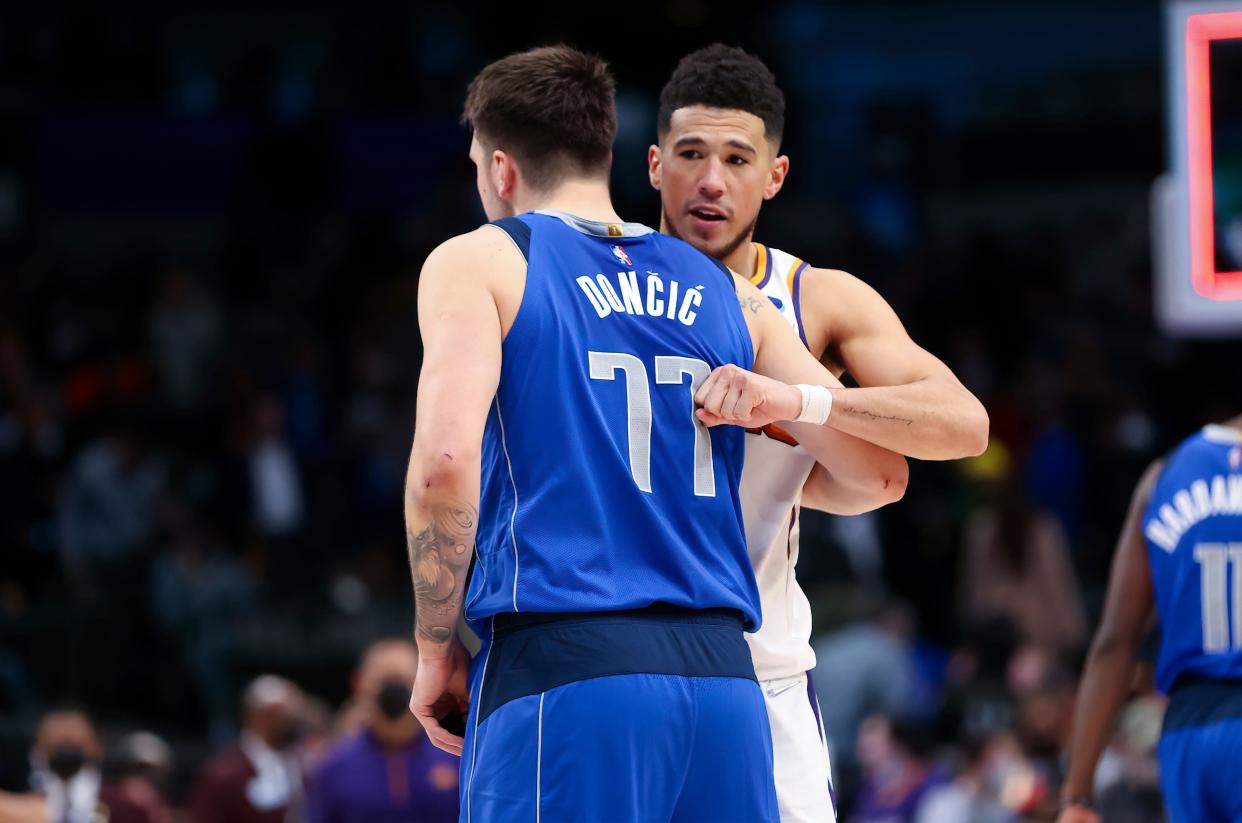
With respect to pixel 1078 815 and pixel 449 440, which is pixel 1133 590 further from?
pixel 449 440

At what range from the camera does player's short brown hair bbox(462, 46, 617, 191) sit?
4.25 meters

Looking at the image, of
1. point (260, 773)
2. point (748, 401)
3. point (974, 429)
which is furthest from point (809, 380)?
point (260, 773)

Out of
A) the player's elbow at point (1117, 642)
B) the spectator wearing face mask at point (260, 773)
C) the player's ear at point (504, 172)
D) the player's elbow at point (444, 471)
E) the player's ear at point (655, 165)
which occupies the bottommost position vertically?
the spectator wearing face mask at point (260, 773)

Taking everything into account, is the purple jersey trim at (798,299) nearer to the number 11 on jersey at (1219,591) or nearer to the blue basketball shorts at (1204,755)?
the number 11 on jersey at (1219,591)

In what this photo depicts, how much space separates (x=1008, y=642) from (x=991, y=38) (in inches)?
457

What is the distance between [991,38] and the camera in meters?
22.1

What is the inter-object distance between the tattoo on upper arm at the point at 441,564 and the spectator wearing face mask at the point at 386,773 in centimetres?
431

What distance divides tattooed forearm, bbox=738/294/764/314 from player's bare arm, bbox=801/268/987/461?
11.5 inches

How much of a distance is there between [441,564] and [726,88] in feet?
5.77

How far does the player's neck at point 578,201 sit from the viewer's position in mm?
4289

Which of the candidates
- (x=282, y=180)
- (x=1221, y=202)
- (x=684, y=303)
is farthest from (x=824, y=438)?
(x=282, y=180)

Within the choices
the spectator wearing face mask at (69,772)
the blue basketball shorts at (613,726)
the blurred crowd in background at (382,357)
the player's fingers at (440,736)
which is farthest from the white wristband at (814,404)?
the spectator wearing face mask at (69,772)

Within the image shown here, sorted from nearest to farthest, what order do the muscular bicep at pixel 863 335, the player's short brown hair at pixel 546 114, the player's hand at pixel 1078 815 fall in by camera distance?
the player's short brown hair at pixel 546 114, the muscular bicep at pixel 863 335, the player's hand at pixel 1078 815

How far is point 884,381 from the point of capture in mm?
4871
